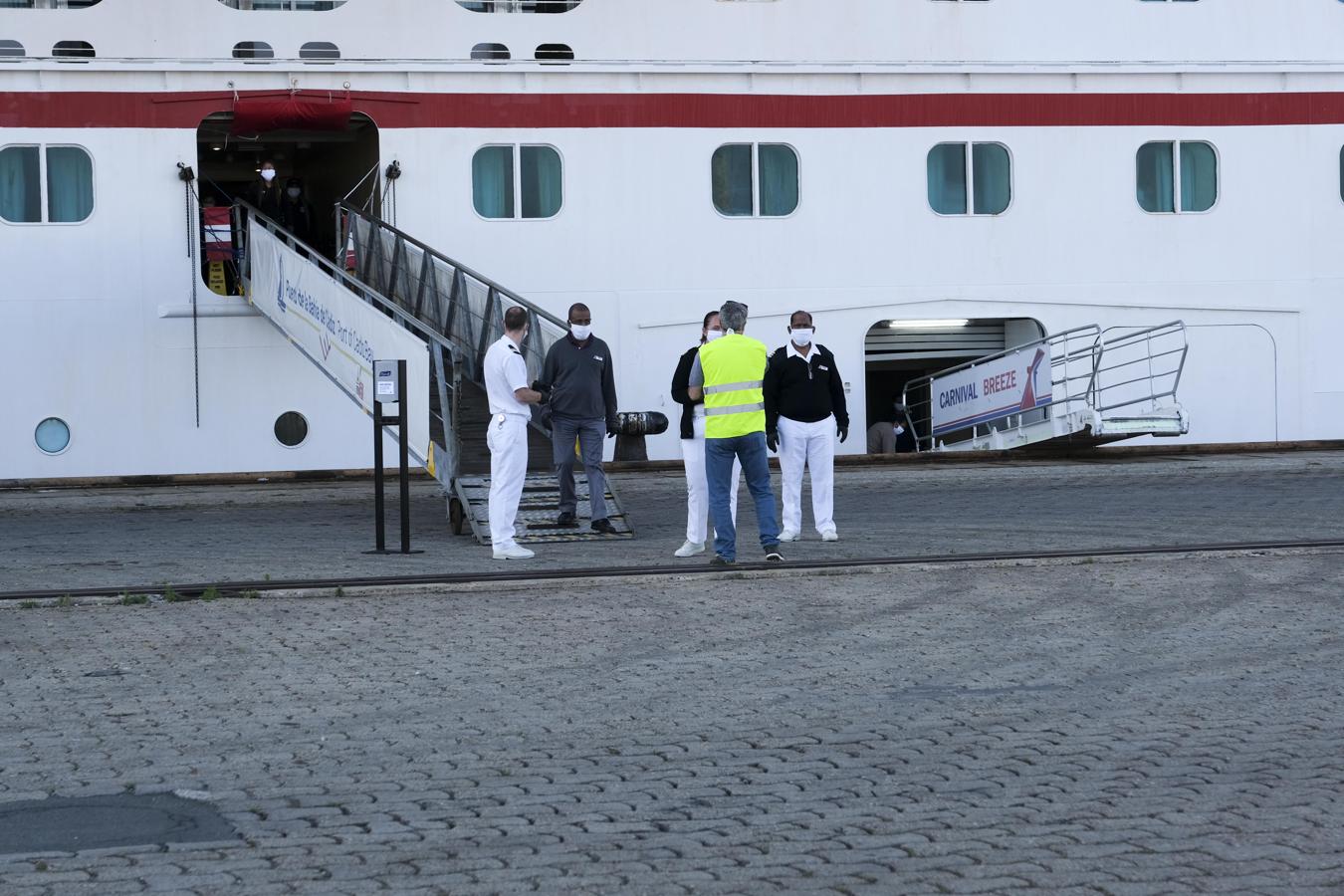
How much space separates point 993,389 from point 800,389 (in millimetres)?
8243

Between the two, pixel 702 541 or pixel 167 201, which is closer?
pixel 702 541

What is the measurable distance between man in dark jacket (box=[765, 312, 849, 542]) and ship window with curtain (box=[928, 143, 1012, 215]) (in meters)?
8.27

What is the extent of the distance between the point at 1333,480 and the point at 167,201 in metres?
12.7

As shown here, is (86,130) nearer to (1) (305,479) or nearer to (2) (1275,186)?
(1) (305,479)

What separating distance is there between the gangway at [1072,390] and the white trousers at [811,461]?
22.9 ft

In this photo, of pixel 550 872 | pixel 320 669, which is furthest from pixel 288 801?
pixel 320 669

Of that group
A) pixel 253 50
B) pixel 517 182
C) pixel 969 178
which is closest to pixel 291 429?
pixel 517 182

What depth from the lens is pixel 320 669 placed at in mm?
8180

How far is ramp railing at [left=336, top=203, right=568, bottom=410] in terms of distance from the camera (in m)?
16.1

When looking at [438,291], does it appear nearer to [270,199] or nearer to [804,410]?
[270,199]

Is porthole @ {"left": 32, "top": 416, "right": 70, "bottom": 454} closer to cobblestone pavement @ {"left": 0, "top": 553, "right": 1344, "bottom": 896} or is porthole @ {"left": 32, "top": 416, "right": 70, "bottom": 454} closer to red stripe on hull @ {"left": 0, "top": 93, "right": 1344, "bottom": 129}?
red stripe on hull @ {"left": 0, "top": 93, "right": 1344, "bottom": 129}

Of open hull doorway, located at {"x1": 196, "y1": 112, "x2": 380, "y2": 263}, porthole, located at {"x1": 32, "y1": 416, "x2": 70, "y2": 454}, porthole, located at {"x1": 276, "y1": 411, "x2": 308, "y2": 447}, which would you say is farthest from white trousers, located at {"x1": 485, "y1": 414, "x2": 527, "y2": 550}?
porthole, located at {"x1": 32, "y1": 416, "x2": 70, "y2": 454}

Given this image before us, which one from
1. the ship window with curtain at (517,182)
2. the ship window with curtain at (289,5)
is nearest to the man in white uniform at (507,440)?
the ship window with curtain at (517,182)

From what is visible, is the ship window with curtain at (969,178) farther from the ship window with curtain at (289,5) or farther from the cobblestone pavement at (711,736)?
the cobblestone pavement at (711,736)
